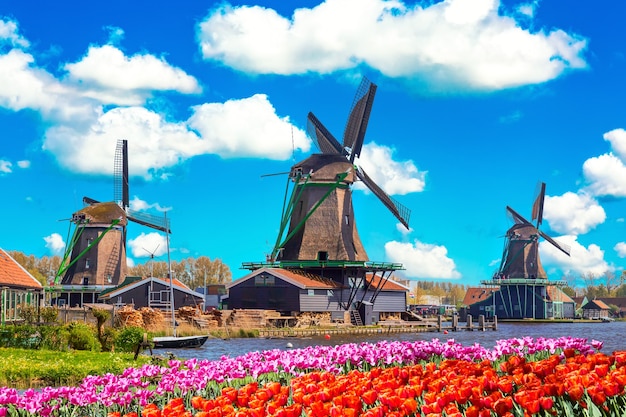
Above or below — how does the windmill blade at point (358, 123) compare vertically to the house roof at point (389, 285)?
above

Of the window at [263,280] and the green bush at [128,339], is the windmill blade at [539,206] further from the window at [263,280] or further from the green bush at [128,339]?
the green bush at [128,339]

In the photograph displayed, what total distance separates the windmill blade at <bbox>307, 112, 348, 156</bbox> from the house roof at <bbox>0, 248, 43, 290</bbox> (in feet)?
82.7

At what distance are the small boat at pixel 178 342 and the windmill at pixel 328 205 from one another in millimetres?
19860

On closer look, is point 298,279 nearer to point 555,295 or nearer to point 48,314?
point 48,314

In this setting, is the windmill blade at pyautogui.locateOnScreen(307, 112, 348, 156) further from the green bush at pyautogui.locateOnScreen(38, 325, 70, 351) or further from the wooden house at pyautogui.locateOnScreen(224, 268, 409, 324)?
the green bush at pyautogui.locateOnScreen(38, 325, 70, 351)

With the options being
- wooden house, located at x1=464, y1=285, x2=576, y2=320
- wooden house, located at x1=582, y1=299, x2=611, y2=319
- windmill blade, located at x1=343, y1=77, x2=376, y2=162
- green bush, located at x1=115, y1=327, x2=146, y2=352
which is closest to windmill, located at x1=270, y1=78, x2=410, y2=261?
windmill blade, located at x1=343, y1=77, x2=376, y2=162

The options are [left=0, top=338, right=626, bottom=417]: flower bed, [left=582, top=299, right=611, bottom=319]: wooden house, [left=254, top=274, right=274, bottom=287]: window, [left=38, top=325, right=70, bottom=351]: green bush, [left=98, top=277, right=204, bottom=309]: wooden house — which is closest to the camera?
[left=0, top=338, right=626, bottom=417]: flower bed

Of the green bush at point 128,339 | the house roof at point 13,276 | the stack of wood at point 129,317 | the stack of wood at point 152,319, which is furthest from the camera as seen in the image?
the stack of wood at point 152,319

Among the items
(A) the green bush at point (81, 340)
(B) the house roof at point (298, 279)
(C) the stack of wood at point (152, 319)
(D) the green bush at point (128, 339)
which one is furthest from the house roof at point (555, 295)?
(A) the green bush at point (81, 340)

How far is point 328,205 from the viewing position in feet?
190

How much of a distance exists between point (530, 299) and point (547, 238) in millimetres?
7636

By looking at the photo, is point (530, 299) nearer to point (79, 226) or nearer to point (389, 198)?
point (389, 198)

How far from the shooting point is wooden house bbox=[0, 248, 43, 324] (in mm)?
36812

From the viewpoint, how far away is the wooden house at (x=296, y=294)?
54.5m
